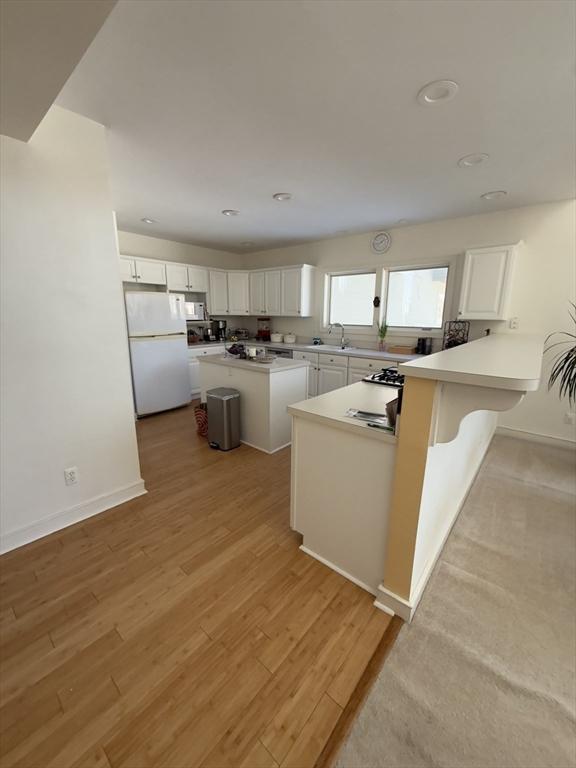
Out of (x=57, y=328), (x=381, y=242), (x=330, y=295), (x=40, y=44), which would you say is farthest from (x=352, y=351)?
(x=40, y=44)

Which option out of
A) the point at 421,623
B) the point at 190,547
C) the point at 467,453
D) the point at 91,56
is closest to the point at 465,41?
the point at 91,56

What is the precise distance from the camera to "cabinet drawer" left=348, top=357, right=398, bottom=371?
3.89 metres

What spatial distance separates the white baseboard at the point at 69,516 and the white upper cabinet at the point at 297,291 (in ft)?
11.8

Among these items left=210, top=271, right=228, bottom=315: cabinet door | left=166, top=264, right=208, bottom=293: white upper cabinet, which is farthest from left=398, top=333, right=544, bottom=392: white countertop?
left=210, top=271, right=228, bottom=315: cabinet door

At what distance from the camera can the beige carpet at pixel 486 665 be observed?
3.33 feet

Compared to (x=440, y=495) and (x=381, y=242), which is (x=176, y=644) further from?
→ (x=381, y=242)

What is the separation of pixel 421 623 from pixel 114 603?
4.92 ft

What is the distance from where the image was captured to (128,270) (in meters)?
4.19

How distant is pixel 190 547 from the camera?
1.89 m

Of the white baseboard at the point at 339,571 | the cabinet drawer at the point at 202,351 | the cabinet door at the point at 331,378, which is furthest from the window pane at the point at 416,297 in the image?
the white baseboard at the point at 339,571

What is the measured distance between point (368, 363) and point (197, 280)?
3085 mm

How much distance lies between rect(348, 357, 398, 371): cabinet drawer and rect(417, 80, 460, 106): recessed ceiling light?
8.50 feet

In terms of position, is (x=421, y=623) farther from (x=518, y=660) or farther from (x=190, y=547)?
(x=190, y=547)

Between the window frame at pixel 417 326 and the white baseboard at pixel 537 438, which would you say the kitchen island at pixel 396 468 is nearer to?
the white baseboard at pixel 537 438
